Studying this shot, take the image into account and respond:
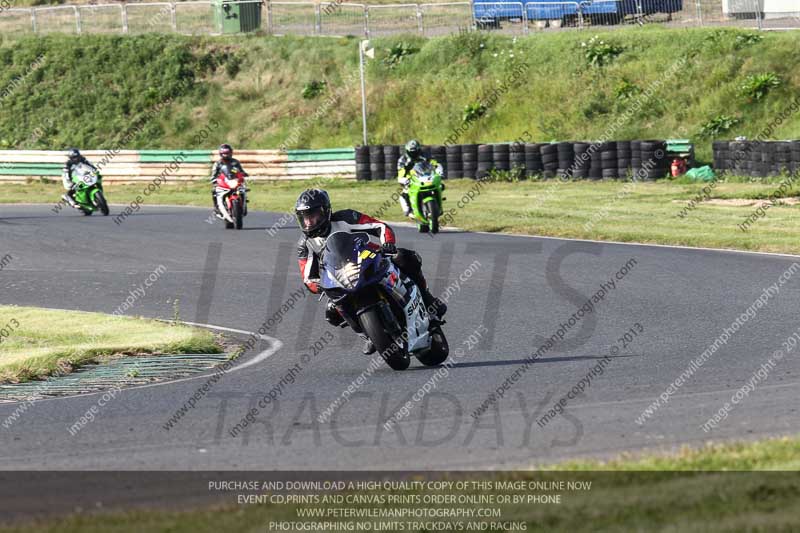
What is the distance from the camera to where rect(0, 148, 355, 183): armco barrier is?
1355 inches

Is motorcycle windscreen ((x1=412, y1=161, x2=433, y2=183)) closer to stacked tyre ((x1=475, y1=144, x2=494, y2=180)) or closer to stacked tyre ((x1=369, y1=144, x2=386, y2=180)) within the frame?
stacked tyre ((x1=475, y1=144, x2=494, y2=180))

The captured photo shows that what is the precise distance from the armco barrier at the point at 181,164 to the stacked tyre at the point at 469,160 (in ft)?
12.0

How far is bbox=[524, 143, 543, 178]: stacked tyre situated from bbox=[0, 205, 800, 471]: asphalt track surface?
10.0m

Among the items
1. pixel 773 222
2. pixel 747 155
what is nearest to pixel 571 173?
pixel 747 155

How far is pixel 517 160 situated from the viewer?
30750 mm

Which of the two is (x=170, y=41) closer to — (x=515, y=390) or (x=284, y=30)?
(x=284, y=30)

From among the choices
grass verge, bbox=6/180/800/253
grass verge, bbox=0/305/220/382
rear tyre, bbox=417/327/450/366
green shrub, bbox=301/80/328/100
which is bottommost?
grass verge, bbox=6/180/800/253

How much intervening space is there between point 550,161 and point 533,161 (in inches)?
19.3

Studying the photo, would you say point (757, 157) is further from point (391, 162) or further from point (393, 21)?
point (393, 21)

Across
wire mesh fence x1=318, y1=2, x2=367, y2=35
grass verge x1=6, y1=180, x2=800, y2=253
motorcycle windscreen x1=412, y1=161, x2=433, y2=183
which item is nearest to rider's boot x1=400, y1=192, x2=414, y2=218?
motorcycle windscreen x1=412, y1=161, x2=433, y2=183

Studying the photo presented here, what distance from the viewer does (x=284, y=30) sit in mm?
46062

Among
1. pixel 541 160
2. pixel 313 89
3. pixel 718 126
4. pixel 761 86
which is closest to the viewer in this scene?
pixel 541 160

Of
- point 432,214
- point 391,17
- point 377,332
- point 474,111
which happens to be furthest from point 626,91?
point 377,332

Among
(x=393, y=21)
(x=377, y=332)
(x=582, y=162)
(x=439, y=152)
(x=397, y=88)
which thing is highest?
(x=393, y=21)
